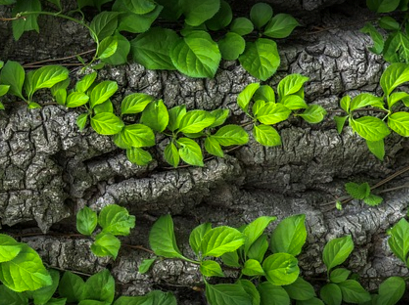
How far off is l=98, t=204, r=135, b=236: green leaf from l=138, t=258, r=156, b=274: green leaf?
139 mm

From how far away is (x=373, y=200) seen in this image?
194 centimetres

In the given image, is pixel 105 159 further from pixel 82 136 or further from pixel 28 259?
pixel 28 259

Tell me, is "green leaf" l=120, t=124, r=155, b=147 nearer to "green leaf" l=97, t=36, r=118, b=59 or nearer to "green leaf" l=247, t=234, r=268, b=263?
"green leaf" l=97, t=36, r=118, b=59

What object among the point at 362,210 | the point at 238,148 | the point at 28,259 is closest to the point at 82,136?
the point at 28,259

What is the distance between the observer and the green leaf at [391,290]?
1.89 m

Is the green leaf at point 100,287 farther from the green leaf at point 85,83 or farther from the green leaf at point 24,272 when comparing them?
the green leaf at point 85,83

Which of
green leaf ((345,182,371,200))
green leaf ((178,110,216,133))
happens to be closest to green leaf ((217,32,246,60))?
green leaf ((178,110,216,133))

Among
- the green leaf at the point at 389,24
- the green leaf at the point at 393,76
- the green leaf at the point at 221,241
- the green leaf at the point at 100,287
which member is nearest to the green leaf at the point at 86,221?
the green leaf at the point at 100,287

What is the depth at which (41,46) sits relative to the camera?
1757mm

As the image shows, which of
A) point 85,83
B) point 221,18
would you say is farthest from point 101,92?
point 221,18

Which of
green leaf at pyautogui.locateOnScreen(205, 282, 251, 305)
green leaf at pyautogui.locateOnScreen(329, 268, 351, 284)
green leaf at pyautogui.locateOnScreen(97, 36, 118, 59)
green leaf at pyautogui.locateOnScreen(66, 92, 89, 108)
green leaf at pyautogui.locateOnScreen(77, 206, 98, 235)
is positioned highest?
green leaf at pyautogui.locateOnScreen(97, 36, 118, 59)

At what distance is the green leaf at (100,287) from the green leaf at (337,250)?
80 centimetres

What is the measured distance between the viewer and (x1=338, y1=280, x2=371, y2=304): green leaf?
1856 millimetres

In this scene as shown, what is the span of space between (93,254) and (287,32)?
1.09 meters
